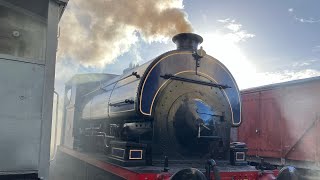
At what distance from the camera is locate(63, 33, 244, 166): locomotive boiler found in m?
4.95

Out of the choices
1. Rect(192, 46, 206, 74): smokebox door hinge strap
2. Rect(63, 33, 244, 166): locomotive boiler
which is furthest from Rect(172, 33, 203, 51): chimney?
Rect(192, 46, 206, 74): smokebox door hinge strap

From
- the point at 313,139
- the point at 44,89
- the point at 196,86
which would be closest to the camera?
the point at 44,89

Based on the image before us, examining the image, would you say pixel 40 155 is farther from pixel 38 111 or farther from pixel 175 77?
pixel 175 77

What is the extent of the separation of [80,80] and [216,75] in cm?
536

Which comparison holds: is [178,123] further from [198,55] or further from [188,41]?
[188,41]

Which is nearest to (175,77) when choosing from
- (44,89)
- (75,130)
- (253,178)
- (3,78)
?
(253,178)

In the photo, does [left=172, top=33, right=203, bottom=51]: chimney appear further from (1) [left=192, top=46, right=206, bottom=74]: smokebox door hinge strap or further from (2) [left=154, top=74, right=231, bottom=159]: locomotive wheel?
(2) [left=154, top=74, right=231, bottom=159]: locomotive wheel

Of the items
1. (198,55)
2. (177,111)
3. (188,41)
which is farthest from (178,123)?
(188,41)

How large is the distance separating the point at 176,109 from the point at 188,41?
1.33 metres

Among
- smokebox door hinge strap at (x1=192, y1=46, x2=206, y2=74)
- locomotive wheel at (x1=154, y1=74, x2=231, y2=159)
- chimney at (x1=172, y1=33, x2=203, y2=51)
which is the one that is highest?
chimney at (x1=172, y1=33, x2=203, y2=51)

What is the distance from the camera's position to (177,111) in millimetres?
5121

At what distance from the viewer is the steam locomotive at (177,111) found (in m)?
4.94

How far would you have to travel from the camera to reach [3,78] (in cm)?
284

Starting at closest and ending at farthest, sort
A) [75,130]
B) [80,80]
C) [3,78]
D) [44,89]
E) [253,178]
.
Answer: [3,78], [44,89], [253,178], [75,130], [80,80]
